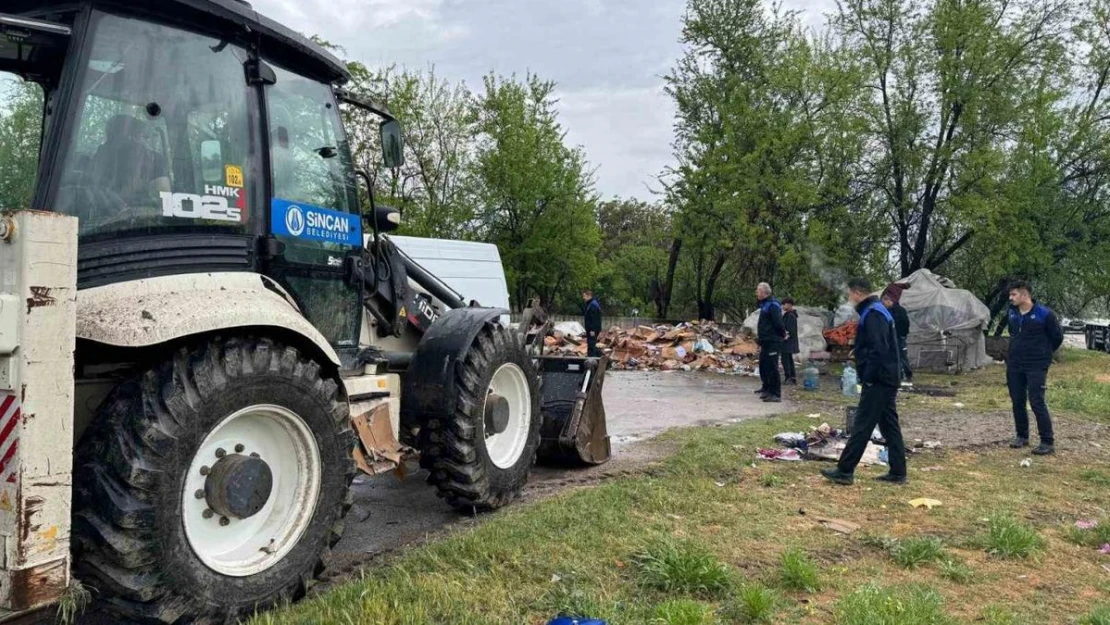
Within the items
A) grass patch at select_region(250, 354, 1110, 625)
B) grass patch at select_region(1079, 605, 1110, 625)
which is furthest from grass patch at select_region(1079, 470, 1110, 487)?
grass patch at select_region(1079, 605, 1110, 625)

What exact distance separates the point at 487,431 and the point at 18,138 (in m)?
3.17

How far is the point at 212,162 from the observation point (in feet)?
13.1

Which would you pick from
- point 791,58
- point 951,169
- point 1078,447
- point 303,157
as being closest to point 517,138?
point 791,58

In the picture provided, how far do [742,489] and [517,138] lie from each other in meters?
25.9

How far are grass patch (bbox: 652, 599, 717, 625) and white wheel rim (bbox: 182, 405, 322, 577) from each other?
5.55 feet

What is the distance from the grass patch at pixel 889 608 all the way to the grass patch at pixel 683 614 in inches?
24.4

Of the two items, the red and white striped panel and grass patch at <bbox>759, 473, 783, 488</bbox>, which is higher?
the red and white striped panel

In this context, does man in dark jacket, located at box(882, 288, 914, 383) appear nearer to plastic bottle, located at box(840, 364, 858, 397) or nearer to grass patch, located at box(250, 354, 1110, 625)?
plastic bottle, located at box(840, 364, 858, 397)

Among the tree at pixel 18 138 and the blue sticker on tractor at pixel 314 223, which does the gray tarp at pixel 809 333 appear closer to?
the blue sticker on tractor at pixel 314 223

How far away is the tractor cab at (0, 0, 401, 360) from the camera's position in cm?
342

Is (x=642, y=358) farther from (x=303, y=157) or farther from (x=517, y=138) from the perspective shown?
(x=303, y=157)

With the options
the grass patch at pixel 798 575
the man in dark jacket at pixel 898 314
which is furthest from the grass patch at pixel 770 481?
the man in dark jacket at pixel 898 314

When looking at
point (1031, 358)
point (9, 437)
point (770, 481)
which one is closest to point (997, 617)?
point (770, 481)

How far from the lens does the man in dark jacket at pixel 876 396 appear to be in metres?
7.02
